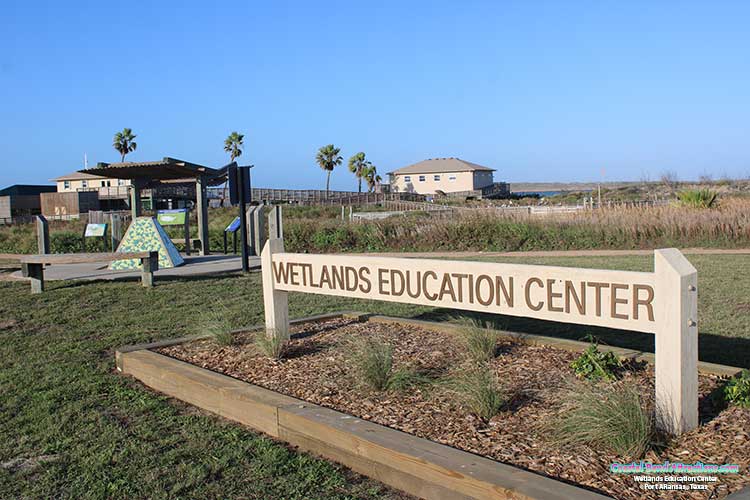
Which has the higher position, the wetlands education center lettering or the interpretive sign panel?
the interpretive sign panel

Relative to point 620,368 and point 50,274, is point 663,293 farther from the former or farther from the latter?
point 50,274

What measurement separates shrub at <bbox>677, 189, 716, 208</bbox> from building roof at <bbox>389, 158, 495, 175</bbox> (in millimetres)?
59268

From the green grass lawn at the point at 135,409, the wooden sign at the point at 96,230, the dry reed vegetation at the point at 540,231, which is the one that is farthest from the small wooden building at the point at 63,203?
the green grass lawn at the point at 135,409

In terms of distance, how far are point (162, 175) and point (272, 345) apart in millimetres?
12748

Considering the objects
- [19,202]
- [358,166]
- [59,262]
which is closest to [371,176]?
[358,166]

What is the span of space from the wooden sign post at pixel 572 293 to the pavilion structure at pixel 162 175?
Result: 11.0 meters

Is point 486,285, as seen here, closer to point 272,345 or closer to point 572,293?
point 572,293

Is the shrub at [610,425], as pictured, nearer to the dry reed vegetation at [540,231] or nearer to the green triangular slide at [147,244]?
the green triangular slide at [147,244]

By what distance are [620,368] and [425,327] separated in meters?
2.28

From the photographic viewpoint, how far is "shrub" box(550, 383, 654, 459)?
3547 mm

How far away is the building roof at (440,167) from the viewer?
81969 mm

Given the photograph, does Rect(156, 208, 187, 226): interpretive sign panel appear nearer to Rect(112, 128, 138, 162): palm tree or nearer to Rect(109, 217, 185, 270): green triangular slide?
Rect(109, 217, 185, 270): green triangular slide

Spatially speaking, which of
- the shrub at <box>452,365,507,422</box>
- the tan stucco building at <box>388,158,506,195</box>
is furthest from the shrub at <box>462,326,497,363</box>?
the tan stucco building at <box>388,158,506,195</box>

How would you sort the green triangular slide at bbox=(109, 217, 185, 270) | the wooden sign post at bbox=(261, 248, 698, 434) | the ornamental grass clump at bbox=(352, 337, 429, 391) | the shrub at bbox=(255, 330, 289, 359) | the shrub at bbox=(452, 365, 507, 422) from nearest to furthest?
the wooden sign post at bbox=(261, 248, 698, 434)
the shrub at bbox=(452, 365, 507, 422)
the ornamental grass clump at bbox=(352, 337, 429, 391)
the shrub at bbox=(255, 330, 289, 359)
the green triangular slide at bbox=(109, 217, 185, 270)
